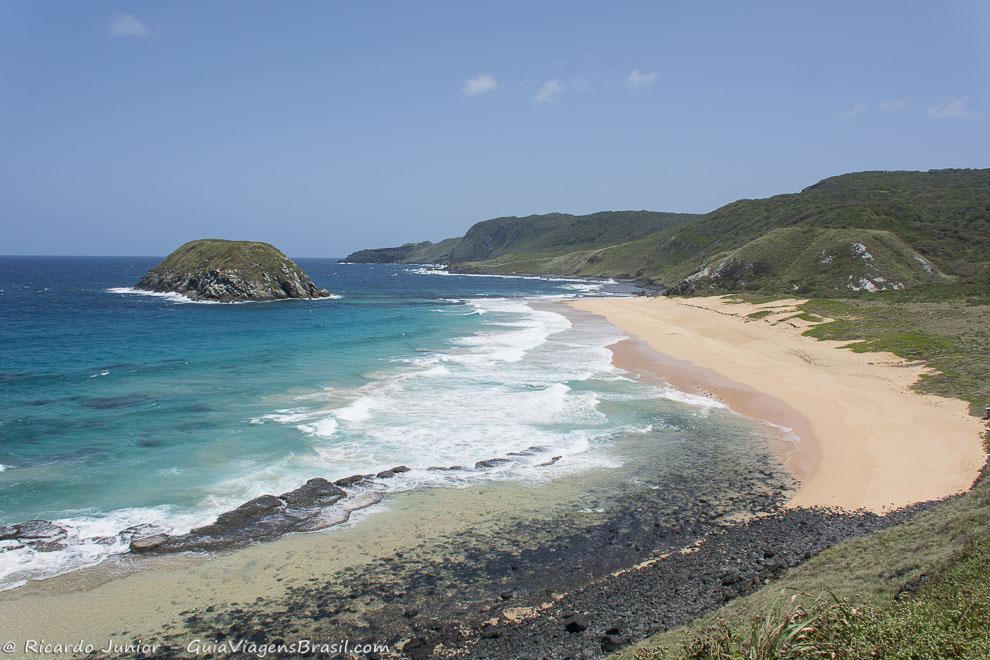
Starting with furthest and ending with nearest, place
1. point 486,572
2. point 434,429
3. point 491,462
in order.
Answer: point 434,429 → point 491,462 → point 486,572

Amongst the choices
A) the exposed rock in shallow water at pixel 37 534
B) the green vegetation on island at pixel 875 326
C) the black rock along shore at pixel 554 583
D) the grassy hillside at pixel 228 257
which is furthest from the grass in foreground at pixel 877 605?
the grassy hillside at pixel 228 257

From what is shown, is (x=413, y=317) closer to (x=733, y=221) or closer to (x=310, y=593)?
(x=310, y=593)

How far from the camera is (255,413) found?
Result: 1002 inches

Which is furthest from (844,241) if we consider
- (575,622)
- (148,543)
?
(148,543)

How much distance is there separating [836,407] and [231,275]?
71028 mm

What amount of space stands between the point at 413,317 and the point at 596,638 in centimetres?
5473

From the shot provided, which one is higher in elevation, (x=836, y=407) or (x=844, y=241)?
(x=844, y=241)

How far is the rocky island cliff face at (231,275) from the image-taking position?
77.1m

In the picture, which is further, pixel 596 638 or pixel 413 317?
pixel 413 317

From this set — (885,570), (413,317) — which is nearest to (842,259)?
(413,317)

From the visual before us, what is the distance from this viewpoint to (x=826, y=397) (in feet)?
92.2

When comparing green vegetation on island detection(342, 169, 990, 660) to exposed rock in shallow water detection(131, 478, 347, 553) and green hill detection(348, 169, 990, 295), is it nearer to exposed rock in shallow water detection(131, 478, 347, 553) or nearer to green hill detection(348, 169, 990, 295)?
green hill detection(348, 169, 990, 295)

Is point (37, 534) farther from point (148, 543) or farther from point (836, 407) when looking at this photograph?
point (836, 407)

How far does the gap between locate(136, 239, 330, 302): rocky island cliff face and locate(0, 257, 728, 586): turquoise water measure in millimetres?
24773
